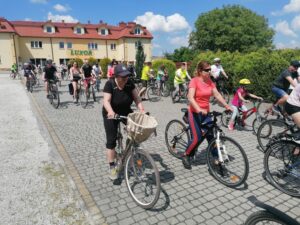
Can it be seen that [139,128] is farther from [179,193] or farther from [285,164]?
[285,164]

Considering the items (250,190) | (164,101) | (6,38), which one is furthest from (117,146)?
(6,38)

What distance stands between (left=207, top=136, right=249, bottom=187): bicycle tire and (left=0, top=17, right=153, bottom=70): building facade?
161 ft

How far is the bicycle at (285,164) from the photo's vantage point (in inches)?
162

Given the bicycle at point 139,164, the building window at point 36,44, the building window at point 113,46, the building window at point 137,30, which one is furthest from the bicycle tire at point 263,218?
the building window at point 113,46

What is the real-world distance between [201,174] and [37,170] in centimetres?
315

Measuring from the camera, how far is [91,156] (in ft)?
19.2

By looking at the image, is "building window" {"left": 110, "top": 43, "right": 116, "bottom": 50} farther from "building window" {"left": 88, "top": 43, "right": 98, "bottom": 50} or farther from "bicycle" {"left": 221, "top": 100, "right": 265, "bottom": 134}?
"bicycle" {"left": 221, "top": 100, "right": 265, "bottom": 134}

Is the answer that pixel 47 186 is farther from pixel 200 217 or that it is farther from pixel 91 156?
pixel 200 217

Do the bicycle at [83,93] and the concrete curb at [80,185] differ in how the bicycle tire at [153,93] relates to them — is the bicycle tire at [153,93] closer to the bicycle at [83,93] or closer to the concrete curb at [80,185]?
the bicycle at [83,93]

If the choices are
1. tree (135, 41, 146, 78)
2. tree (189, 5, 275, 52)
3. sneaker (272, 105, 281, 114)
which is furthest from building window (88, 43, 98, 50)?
sneaker (272, 105, 281, 114)

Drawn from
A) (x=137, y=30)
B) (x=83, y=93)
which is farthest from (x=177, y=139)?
(x=137, y=30)

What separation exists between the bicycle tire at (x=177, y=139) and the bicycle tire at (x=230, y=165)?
0.97 metres

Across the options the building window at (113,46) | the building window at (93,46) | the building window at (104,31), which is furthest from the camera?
the building window at (113,46)

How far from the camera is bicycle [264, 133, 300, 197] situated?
4105 mm
